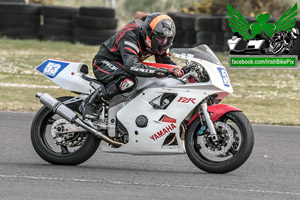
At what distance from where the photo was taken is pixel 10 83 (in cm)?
1450

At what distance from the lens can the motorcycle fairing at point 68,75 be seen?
7.07 m

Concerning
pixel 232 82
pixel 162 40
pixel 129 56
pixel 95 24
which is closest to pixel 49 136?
pixel 129 56

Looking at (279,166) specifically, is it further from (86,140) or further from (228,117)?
(86,140)

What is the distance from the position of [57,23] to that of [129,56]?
49.4ft

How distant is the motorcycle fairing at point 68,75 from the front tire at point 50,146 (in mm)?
177

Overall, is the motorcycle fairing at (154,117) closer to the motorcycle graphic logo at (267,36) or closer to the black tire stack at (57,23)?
the motorcycle graphic logo at (267,36)

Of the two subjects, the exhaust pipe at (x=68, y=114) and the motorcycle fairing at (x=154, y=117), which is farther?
the exhaust pipe at (x=68, y=114)

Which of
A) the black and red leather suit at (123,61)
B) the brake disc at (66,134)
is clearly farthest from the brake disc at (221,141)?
the brake disc at (66,134)

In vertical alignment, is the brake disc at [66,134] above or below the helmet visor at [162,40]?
below

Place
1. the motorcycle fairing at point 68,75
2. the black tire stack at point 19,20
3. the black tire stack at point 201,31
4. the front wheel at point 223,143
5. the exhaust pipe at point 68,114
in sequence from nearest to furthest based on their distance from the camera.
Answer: the front wheel at point 223,143, the exhaust pipe at point 68,114, the motorcycle fairing at point 68,75, the black tire stack at point 201,31, the black tire stack at point 19,20

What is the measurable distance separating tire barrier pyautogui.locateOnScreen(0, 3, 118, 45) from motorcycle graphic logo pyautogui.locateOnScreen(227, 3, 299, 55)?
4.29 meters

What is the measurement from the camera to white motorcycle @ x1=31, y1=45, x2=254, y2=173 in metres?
6.50

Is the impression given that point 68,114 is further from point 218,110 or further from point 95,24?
point 95,24

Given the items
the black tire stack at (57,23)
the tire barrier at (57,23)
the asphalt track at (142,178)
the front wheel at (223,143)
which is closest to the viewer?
the asphalt track at (142,178)
